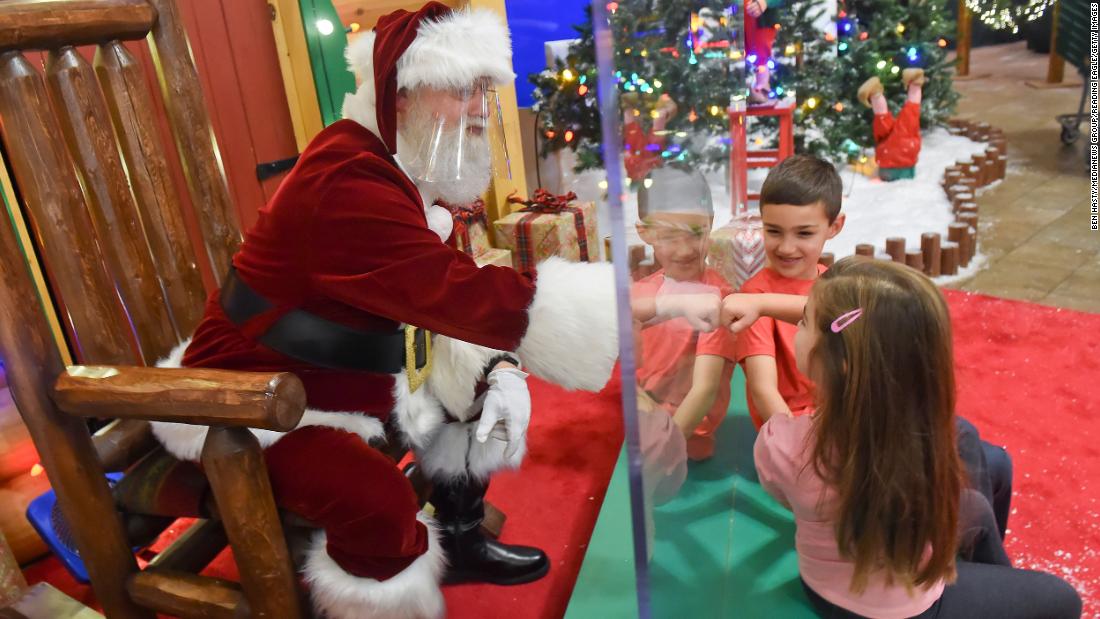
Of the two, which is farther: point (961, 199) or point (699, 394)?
point (961, 199)

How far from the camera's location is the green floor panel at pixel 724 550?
85cm

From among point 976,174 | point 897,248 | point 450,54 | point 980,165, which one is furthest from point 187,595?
point 980,165

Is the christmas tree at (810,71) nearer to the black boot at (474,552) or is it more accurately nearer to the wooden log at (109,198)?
the black boot at (474,552)

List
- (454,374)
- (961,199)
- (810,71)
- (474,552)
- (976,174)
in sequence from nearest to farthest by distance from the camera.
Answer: (454,374), (474,552), (961,199), (810,71), (976,174)

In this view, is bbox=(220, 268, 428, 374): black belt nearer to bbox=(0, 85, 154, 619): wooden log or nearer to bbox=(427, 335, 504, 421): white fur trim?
bbox=(427, 335, 504, 421): white fur trim

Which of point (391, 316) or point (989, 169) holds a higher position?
point (391, 316)

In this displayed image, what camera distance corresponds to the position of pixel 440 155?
54.4 inches

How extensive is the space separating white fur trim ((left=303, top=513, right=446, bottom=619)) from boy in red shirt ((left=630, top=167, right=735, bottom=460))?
503mm

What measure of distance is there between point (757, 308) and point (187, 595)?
102 centimetres

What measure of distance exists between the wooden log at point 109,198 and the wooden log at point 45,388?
0.31 ft

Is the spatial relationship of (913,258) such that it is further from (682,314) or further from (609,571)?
(682,314)

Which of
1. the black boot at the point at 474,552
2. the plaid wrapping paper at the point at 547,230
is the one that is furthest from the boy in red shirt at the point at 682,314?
the plaid wrapping paper at the point at 547,230

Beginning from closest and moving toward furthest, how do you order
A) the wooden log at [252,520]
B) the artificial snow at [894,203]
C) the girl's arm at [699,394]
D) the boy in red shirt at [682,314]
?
the boy in red shirt at [682,314] < the girl's arm at [699,394] < the wooden log at [252,520] < the artificial snow at [894,203]

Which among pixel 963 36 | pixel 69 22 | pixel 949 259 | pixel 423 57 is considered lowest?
pixel 949 259
